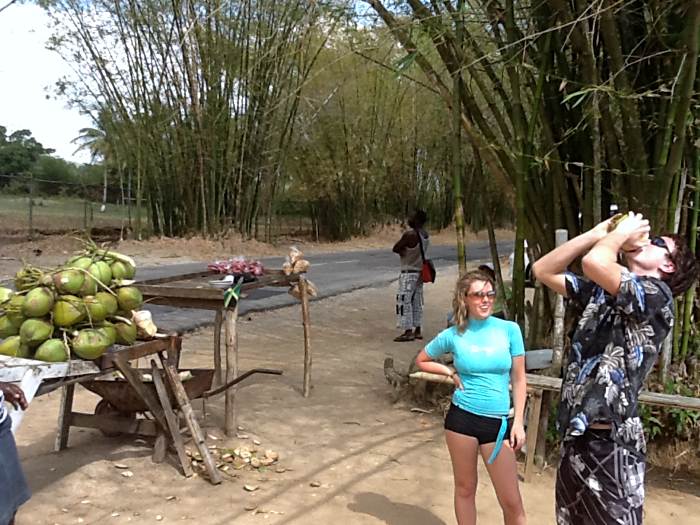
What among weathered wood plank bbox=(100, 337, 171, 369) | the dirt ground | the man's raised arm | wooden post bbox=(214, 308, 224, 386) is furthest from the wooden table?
the man's raised arm

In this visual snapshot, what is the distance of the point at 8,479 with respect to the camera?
1.92 meters

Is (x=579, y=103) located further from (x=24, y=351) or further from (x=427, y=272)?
(x=427, y=272)

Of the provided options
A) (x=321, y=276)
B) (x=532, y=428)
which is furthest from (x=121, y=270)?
(x=321, y=276)

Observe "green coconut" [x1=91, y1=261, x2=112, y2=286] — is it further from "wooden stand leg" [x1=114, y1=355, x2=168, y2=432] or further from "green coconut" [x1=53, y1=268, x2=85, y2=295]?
"wooden stand leg" [x1=114, y1=355, x2=168, y2=432]

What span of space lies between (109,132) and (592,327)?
537 inches

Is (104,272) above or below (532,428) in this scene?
above

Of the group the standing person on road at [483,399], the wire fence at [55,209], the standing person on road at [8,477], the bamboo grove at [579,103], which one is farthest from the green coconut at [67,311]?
the wire fence at [55,209]

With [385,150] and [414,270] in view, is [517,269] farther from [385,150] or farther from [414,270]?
[385,150]

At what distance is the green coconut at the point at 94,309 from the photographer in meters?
2.58

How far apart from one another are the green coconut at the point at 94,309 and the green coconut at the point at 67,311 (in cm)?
2

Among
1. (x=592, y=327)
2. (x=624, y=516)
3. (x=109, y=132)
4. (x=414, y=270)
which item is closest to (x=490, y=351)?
(x=592, y=327)

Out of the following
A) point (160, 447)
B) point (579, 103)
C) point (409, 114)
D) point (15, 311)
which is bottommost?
point (160, 447)

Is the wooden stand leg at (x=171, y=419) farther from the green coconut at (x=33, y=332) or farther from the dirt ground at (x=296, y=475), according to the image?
the green coconut at (x=33, y=332)

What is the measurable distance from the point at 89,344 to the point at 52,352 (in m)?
0.13
